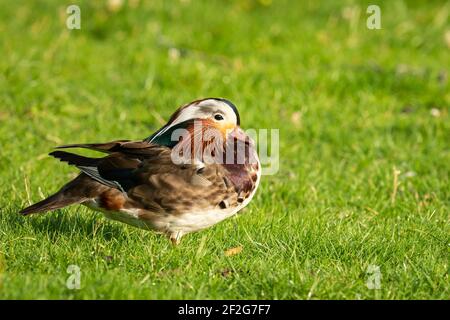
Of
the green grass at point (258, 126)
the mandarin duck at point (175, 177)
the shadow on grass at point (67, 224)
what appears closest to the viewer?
the green grass at point (258, 126)

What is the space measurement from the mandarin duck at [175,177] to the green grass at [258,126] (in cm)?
20

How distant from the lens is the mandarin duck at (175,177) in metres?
4.37

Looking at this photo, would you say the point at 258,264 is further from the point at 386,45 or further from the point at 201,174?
the point at 386,45

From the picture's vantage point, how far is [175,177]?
4.40m

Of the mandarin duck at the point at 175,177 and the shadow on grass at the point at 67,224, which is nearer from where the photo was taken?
the mandarin duck at the point at 175,177

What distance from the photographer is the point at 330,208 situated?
570 cm

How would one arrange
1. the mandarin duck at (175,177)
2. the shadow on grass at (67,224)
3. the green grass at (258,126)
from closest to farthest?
the green grass at (258,126), the mandarin duck at (175,177), the shadow on grass at (67,224)

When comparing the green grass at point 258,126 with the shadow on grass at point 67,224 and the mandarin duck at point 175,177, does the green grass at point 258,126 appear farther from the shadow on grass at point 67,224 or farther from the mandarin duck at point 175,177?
the mandarin duck at point 175,177

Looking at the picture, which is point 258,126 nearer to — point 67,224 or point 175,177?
point 67,224

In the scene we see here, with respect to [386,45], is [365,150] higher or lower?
lower

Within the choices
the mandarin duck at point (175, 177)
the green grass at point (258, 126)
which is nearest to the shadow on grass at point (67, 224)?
the green grass at point (258, 126)
